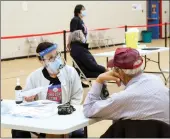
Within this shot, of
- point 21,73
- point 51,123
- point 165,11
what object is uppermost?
point 165,11

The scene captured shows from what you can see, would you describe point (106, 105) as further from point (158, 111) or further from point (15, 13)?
point (15, 13)

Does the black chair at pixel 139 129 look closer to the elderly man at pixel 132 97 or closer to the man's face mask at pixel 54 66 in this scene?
the elderly man at pixel 132 97

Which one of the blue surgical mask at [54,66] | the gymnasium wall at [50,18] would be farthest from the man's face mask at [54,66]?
the gymnasium wall at [50,18]

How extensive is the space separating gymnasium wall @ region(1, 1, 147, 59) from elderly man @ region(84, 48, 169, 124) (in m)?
8.66

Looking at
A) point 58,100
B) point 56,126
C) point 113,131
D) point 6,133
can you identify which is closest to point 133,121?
point 113,131

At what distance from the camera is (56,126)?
7.68ft

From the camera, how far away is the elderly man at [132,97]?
226 centimetres

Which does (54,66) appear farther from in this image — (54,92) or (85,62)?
(85,62)

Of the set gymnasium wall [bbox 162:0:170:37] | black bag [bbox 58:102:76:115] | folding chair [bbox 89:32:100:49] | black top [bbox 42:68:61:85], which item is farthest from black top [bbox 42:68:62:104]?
gymnasium wall [bbox 162:0:170:37]

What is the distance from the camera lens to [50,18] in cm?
1218

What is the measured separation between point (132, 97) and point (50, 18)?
10107 millimetres

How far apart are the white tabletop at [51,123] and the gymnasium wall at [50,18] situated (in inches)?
333

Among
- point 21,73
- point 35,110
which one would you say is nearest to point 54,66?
point 35,110

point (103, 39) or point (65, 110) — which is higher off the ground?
point (65, 110)
